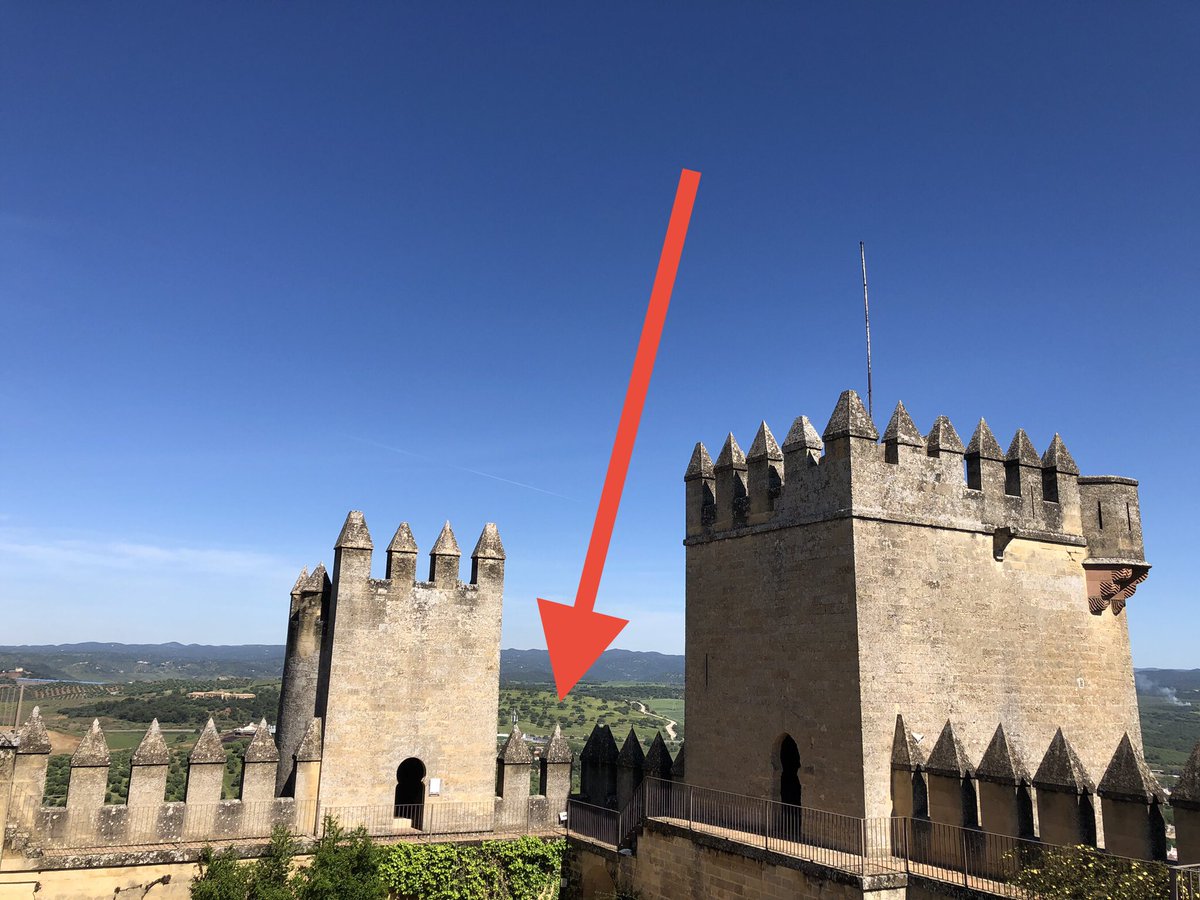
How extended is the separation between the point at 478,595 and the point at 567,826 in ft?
18.1

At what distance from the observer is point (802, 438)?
670 inches

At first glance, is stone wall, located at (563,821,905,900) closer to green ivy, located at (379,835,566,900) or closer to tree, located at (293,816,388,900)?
green ivy, located at (379,835,566,900)

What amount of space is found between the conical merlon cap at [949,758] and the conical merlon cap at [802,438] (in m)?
5.42

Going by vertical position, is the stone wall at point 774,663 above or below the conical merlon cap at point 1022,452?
below

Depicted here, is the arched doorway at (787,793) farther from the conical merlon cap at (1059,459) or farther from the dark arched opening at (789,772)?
the conical merlon cap at (1059,459)

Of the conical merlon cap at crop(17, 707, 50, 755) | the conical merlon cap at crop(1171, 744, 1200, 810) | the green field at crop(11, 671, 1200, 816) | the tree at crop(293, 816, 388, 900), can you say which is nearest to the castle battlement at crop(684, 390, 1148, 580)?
the conical merlon cap at crop(1171, 744, 1200, 810)

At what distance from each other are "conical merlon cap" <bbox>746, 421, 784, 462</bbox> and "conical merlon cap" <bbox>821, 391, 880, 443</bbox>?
169 centimetres

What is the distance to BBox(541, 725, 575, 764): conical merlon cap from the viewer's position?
20.2 metres

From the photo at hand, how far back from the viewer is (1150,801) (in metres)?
11.6

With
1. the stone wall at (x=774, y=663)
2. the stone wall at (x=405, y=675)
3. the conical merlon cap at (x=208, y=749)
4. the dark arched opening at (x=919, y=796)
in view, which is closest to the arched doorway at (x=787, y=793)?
the stone wall at (x=774, y=663)

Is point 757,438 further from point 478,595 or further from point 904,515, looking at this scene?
point 478,595

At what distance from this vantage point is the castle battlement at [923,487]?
15.9m

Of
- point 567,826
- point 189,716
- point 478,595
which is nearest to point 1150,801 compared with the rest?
point 567,826

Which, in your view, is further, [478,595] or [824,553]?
[478,595]
